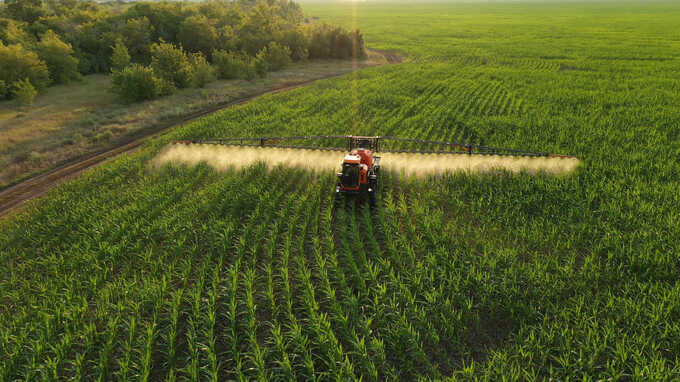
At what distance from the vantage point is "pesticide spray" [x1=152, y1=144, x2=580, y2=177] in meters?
15.1

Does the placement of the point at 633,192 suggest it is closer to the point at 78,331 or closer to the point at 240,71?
the point at 78,331

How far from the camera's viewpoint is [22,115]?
26469 millimetres

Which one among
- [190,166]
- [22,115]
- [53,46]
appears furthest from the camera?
[53,46]

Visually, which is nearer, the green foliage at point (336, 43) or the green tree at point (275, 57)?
the green tree at point (275, 57)

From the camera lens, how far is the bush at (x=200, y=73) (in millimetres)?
37109

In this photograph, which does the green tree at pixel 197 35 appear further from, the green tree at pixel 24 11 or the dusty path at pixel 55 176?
the dusty path at pixel 55 176

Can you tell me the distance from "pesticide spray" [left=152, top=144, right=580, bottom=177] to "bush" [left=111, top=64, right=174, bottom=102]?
15.8 meters

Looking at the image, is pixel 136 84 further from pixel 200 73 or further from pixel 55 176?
pixel 55 176

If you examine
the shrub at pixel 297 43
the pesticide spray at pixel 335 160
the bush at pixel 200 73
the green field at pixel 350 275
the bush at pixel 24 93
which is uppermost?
the shrub at pixel 297 43

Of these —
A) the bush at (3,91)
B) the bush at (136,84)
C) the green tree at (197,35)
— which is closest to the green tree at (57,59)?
the bush at (3,91)

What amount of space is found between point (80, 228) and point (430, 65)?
4783cm

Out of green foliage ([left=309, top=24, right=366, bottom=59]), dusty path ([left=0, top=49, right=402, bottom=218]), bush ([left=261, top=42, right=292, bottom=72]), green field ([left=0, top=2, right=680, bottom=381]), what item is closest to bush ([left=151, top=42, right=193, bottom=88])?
dusty path ([left=0, top=49, right=402, bottom=218])

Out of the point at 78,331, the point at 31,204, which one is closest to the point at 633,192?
the point at 78,331

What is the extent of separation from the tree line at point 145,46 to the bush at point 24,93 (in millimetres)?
124
